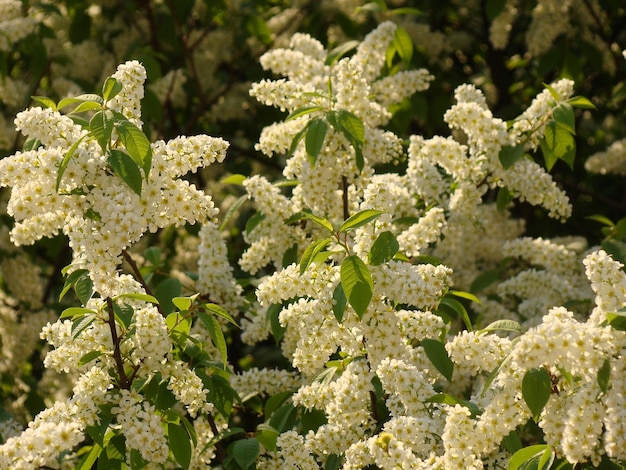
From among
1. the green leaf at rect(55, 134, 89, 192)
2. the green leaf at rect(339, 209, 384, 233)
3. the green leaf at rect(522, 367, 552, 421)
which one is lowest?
the green leaf at rect(522, 367, 552, 421)

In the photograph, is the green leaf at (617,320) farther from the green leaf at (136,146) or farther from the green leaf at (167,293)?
the green leaf at (167,293)

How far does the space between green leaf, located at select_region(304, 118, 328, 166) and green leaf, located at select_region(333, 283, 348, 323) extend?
34.8 inches

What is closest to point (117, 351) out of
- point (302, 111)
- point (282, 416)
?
point (282, 416)

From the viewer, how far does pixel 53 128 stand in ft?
12.6

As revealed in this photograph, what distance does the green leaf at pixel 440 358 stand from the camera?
4074 mm

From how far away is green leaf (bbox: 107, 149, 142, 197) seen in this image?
3.58 metres

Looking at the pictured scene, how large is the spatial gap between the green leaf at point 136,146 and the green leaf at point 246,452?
122 cm

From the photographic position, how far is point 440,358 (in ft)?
13.4

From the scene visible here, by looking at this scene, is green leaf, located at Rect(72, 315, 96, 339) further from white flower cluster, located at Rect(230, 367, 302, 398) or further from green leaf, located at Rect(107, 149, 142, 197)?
white flower cluster, located at Rect(230, 367, 302, 398)

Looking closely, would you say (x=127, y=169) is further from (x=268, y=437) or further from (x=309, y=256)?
(x=268, y=437)

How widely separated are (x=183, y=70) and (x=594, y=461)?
6.08m

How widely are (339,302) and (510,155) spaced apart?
5.34 feet

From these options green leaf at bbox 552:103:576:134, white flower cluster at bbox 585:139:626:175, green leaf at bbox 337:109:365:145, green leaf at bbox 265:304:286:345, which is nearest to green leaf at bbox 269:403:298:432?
green leaf at bbox 265:304:286:345

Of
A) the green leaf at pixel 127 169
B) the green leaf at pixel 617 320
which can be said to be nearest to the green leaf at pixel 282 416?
the green leaf at pixel 127 169
